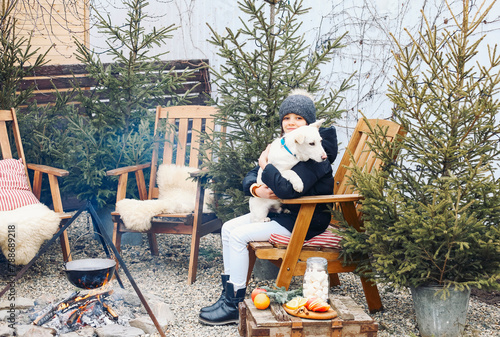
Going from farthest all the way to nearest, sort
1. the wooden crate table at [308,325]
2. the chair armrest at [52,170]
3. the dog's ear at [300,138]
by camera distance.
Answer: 1. the chair armrest at [52,170]
2. the dog's ear at [300,138]
3. the wooden crate table at [308,325]

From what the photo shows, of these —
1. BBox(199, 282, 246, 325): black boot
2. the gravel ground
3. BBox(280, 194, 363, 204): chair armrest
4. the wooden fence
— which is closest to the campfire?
the gravel ground

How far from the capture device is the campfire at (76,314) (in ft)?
8.75

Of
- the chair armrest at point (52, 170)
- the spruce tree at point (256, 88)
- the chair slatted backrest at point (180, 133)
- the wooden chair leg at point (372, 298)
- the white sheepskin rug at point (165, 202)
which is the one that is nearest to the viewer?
the wooden chair leg at point (372, 298)

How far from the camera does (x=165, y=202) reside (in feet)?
12.2

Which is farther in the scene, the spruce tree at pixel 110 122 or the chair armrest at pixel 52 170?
the spruce tree at pixel 110 122

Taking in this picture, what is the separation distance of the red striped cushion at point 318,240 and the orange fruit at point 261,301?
16.6 inches

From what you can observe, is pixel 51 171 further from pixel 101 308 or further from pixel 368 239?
pixel 368 239

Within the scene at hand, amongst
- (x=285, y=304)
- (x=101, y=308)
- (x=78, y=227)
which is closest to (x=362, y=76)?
(x=285, y=304)

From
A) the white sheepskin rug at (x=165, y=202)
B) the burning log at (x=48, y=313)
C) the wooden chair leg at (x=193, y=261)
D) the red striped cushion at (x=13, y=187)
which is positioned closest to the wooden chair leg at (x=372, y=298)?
the wooden chair leg at (x=193, y=261)

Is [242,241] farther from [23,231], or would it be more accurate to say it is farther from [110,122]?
[110,122]

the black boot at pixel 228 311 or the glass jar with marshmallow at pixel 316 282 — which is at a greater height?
the glass jar with marshmallow at pixel 316 282

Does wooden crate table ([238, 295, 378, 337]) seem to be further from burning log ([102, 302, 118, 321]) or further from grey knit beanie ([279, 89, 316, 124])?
grey knit beanie ([279, 89, 316, 124])

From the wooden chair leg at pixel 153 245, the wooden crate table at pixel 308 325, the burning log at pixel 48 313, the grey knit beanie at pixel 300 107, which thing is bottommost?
the wooden chair leg at pixel 153 245

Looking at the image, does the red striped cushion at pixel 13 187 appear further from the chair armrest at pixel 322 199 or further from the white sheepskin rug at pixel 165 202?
the chair armrest at pixel 322 199
